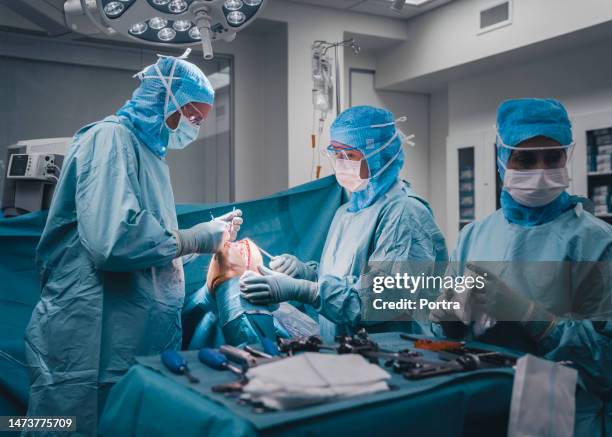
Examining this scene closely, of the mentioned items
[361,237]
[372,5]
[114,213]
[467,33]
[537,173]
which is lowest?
[361,237]

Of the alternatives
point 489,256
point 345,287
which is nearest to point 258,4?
point 345,287

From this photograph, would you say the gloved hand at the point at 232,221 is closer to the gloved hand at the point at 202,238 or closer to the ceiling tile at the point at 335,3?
the gloved hand at the point at 202,238

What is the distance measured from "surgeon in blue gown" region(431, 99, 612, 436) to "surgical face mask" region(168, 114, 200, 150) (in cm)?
108

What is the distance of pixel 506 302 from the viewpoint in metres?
1.53

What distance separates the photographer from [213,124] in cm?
524

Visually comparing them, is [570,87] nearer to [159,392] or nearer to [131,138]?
[131,138]

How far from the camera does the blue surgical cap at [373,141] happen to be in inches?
90.0

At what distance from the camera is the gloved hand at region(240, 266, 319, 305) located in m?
2.03

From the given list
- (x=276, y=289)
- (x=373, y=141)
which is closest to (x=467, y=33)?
(x=373, y=141)

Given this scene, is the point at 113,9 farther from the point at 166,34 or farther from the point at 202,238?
the point at 202,238

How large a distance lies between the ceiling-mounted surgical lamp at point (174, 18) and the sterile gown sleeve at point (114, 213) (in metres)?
0.36

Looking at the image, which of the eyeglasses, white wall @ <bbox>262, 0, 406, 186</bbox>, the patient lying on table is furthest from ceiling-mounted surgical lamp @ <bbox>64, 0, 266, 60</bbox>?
white wall @ <bbox>262, 0, 406, 186</bbox>

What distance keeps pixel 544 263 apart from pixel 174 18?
1.42 metres

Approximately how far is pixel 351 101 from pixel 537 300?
4.34 metres
